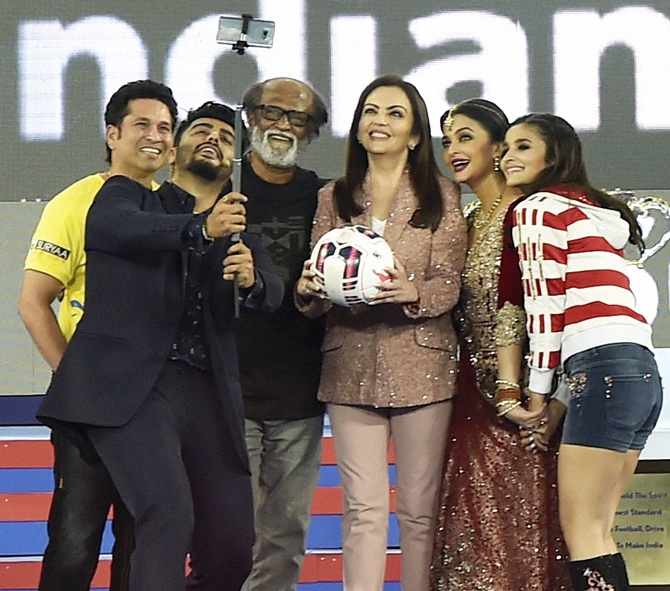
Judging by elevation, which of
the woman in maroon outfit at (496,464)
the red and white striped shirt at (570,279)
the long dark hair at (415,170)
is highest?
the long dark hair at (415,170)

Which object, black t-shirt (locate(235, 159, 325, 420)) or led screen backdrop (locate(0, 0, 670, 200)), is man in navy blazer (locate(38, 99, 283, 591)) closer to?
black t-shirt (locate(235, 159, 325, 420))

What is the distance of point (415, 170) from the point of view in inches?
124

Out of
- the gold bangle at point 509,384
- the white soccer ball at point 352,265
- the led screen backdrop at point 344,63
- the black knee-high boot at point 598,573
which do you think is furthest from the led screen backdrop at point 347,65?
the black knee-high boot at point 598,573

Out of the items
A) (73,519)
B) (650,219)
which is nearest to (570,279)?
(650,219)

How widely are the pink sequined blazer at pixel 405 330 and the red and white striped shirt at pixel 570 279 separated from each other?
0.24 meters

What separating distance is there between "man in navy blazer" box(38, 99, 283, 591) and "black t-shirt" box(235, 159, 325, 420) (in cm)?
35

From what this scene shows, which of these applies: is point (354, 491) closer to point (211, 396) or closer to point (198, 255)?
point (211, 396)

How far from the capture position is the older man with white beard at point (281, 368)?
3.23 meters

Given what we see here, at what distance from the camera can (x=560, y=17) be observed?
425 centimetres

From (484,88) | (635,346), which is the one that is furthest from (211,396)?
(484,88)

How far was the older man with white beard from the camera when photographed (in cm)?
323

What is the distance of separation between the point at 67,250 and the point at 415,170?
0.92m

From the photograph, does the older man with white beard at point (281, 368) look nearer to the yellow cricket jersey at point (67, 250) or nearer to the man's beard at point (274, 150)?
the man's beard at point (274, 150)

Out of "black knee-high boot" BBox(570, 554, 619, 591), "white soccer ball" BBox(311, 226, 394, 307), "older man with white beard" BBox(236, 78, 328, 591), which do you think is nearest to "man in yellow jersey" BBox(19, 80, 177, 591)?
"older man with white beard" BBox(236, 78, 328, 591)
